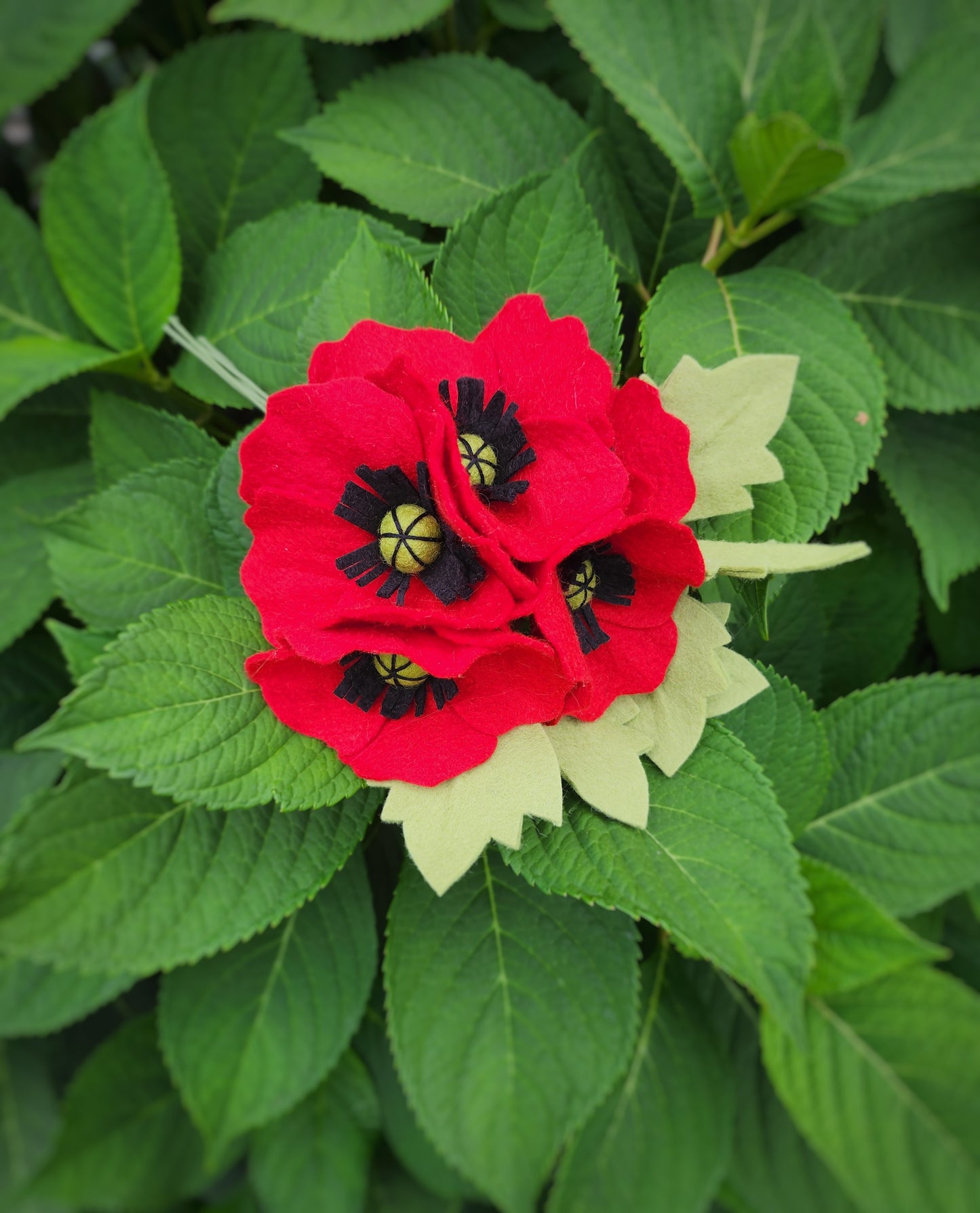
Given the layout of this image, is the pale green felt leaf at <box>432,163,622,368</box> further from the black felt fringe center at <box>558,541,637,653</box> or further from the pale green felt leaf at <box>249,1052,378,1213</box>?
the pale green felt leaf at <box>249,1052,378,1213</box>

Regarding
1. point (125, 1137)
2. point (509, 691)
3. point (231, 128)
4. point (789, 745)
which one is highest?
point (231, 128)

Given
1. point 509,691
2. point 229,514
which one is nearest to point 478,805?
point 509,691

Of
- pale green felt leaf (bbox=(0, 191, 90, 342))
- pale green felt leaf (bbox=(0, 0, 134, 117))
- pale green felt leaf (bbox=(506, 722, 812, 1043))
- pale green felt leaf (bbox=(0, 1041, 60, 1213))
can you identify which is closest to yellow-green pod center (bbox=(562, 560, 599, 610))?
pale green felt leaf (bbox=(506, 722, 812, 1043))

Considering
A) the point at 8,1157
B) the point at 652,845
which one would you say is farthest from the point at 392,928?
the point at 8,1157

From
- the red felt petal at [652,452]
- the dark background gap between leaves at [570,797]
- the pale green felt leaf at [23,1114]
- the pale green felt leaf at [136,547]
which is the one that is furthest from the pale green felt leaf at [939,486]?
the pale green felt leaf at [23,1114]

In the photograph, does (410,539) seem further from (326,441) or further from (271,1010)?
(271,1010)

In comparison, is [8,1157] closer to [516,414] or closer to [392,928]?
[392,928]
